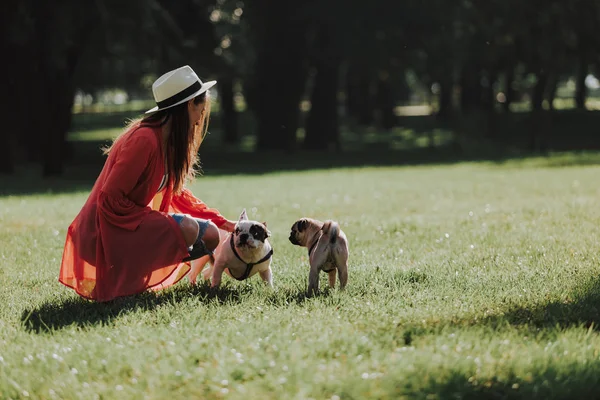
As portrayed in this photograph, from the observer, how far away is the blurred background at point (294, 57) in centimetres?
2206

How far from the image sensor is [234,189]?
1797 cm

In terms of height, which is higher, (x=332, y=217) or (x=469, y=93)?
(x=469, y=93)

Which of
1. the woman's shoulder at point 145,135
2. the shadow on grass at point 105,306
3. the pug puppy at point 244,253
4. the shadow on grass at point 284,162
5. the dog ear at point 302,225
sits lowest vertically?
the shadow on grass at point 284,162

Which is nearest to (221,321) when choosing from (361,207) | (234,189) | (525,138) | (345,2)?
(361,207)

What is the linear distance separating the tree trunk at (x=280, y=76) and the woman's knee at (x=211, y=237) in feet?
77.2

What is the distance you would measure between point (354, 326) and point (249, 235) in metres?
1.34

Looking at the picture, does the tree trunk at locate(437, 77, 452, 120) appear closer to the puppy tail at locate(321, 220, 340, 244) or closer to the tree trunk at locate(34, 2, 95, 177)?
the tree trunk at locate(34, 2, 95, 177)

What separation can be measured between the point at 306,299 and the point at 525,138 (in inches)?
1356

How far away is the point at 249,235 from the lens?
6418 millimetres

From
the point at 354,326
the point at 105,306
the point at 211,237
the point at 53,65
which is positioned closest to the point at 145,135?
the point at 211,237

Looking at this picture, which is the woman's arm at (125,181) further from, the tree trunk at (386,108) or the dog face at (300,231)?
the tree trunk at (386,108)

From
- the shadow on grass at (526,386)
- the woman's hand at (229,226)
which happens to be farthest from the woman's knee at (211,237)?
the shadow on grass at (526,386)

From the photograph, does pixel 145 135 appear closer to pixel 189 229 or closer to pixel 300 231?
pixel 189 229

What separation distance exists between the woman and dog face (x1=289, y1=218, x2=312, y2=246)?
65cm
